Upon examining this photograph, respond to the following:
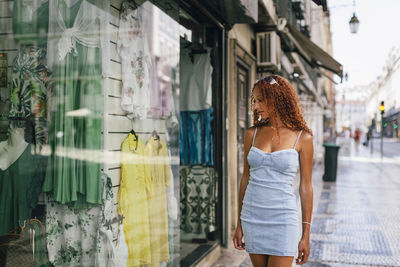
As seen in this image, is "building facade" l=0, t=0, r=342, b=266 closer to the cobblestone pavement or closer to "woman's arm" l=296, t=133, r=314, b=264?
the cobblestone pavement

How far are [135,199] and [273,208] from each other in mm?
1597

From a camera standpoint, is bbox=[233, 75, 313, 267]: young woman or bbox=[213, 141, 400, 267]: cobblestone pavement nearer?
bbox=[233, 75, 313, 267]: young woman

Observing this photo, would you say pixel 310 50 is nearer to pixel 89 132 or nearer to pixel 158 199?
pixel 158 199

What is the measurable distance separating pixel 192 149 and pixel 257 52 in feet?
12.3

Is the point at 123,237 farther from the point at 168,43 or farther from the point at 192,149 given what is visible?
the point at 192,149

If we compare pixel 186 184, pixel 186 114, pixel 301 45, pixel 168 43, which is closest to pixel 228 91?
pixel 186 114

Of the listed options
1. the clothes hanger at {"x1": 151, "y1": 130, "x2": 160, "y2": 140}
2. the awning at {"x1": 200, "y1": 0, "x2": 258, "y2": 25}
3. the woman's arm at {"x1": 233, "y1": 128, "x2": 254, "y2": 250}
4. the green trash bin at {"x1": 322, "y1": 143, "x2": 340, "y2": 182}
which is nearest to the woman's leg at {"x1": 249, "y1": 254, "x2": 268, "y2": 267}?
the woman's arm at {"x1": 233, "y1": 128, "x2": 254, "y2": 250}

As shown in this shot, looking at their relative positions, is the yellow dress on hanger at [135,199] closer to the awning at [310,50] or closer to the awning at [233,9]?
the awning at [233,9]

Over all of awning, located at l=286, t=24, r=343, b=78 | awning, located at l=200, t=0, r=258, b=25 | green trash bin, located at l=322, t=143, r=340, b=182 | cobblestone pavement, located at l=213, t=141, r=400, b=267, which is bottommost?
cobblestone pavement, located at l=213, t=141, r=400, b=267

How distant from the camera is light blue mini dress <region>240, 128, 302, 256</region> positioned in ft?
8.30

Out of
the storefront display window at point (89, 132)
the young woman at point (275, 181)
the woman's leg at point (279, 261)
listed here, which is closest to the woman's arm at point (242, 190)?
the young woman at point (275, 181)

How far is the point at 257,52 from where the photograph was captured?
30.3ft

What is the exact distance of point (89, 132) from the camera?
3.24m

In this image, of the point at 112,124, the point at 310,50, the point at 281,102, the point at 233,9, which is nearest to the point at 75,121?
the point at 112,124
